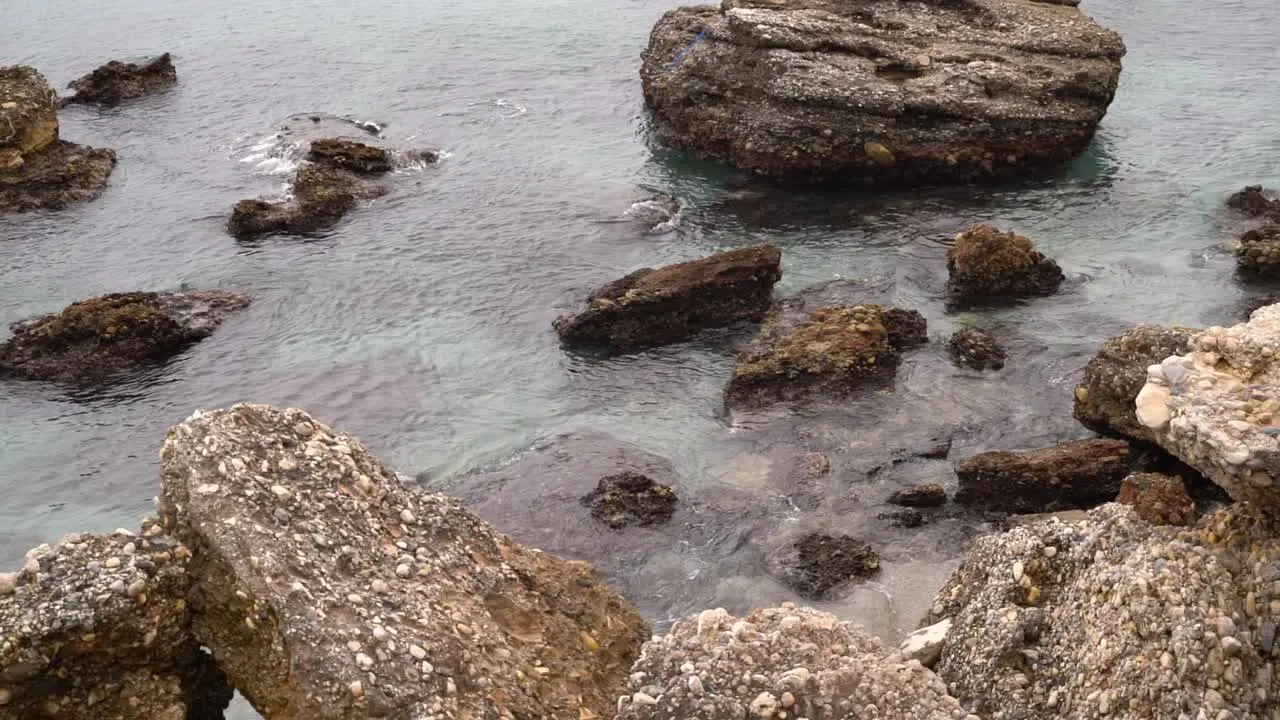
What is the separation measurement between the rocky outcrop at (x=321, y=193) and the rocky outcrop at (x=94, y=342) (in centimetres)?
599

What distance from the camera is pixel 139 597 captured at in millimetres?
10891

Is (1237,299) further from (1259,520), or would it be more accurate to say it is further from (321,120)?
(321,120)

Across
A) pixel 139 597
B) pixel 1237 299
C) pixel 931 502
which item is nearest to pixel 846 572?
pixel 931 502

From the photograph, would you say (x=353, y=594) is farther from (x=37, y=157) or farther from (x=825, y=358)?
(x=37, y=157)

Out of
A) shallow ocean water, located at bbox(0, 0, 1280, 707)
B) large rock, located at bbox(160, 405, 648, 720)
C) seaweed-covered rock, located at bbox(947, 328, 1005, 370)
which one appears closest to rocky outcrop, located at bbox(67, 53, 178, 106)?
shallow ocean water, located at bbox(0, 0, 1280, 707)

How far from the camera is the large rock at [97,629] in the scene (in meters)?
10.6

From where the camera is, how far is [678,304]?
81.8 feet

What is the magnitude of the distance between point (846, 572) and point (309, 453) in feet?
27.3

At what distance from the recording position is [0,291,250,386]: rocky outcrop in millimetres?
25156

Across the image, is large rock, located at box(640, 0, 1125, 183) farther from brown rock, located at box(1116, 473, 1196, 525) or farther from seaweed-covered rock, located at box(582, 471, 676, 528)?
brown rock, located at box(1116, 473, 1196, 525)

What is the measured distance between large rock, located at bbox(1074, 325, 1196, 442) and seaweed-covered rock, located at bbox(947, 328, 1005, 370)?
2.83 meters

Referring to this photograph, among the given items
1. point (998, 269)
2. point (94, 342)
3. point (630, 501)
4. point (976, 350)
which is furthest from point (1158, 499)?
point (94, 342)

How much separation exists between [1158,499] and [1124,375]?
674 cm

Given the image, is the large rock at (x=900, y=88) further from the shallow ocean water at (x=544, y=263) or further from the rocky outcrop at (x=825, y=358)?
the rocky outcrop at (x=825, y=358)
